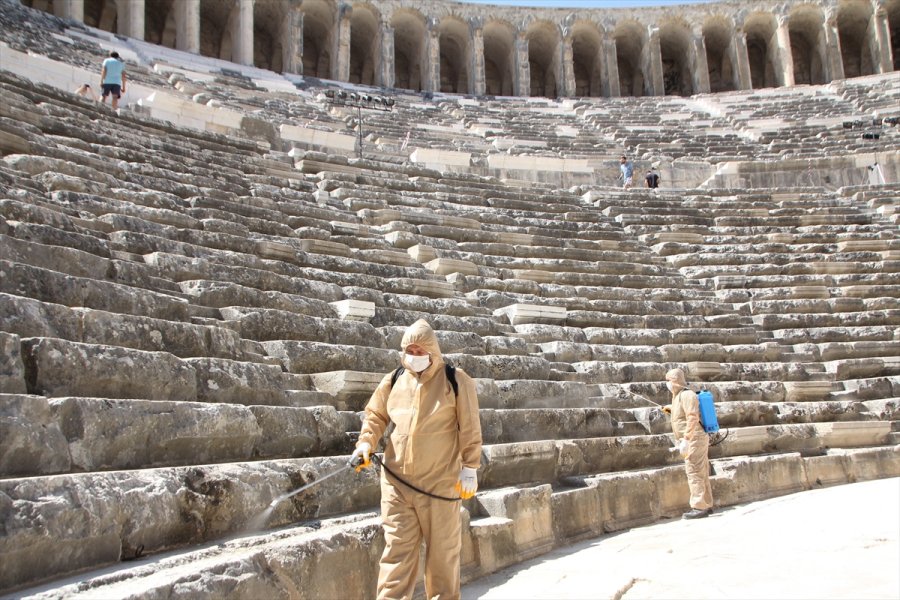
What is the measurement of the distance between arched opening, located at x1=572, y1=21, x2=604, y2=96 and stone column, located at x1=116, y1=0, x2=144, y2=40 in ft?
56.2

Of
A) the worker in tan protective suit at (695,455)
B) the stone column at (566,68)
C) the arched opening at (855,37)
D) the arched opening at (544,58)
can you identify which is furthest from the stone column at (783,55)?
the worker in tan protective suit at (695,455)

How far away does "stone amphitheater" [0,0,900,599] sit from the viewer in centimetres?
318

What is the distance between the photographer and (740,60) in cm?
3089

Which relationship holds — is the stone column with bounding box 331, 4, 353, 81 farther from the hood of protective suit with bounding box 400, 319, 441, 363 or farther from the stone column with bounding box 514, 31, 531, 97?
the hood of protective suit with bounding box 400, 319, 441, 363

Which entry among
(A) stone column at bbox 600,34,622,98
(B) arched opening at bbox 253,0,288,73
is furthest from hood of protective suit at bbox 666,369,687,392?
(A) stone column at bbox 600,34,622,98

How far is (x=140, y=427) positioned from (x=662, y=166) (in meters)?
16.2

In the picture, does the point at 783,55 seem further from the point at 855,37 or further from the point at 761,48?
the point at 855,37

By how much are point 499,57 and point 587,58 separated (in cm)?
415

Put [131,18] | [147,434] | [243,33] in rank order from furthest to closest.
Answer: [243,33] < [131,18] < [147,434]

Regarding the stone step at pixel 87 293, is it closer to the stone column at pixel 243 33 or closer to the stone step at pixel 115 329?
the stone step at pixel 115 329

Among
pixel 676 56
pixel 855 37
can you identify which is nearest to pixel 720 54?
pixel 676 56

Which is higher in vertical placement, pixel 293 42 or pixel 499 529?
pixel 293 42

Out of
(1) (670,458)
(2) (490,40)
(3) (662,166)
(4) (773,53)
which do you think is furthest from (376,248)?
(4) (773,53)

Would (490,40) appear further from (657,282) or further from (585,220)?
(657,282)
